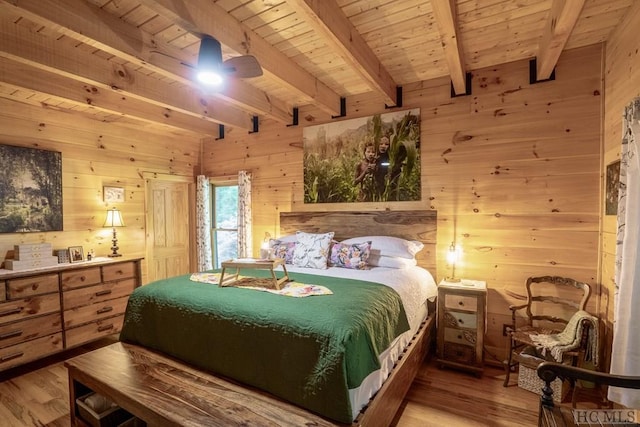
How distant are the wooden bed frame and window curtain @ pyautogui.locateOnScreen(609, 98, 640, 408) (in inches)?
46.1

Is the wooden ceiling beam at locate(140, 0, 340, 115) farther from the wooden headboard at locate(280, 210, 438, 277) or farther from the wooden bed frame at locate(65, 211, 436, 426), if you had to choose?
the wooden bed frame at locate(65, 211, 436, 426)

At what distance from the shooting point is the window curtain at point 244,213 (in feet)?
14.3

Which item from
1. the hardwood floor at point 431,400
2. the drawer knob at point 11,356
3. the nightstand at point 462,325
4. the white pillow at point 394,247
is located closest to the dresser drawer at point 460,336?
the nightstand at point 462,325

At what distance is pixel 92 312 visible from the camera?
10.7ft

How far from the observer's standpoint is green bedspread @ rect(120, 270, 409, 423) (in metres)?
1.54

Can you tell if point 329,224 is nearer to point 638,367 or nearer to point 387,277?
point 387,277

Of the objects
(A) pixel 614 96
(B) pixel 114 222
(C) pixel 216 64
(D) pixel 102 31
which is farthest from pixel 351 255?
(B) pixel 114 222

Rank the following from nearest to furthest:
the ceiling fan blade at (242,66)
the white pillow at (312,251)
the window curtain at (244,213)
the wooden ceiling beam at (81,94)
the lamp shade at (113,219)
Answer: the ceiling fan blade at (242,66)
the wooden ceiling beam at (81,94)
the white pillow at (312,251)
the lamp shade at (113,219)
the window curtain at (244,213)

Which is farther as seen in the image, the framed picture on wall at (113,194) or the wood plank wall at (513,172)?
the framed picture on wall at (113,194)

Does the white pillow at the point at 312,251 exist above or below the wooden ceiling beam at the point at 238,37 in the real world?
below

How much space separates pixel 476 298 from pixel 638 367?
3.58ft

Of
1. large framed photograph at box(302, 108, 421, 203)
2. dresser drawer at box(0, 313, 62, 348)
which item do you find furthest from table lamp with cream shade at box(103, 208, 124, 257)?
large framed photograph at box(302, 108, 421, 203)

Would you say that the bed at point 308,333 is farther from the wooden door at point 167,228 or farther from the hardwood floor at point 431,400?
the wooden door at point 167,228

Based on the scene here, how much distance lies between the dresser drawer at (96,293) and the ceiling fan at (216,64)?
8.71ft
